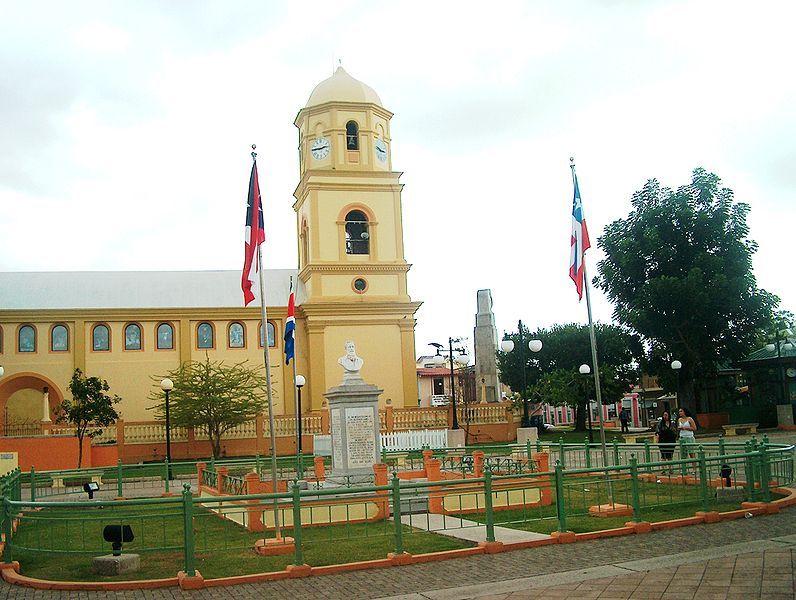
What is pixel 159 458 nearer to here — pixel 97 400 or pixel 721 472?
pixel 97 400

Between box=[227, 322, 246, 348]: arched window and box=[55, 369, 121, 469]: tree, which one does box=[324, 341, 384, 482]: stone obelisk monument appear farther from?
box=[227, 322, 246, 348]: arched window

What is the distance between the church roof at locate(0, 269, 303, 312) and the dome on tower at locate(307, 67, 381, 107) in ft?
33.3

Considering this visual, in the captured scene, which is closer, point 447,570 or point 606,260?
point 447,570

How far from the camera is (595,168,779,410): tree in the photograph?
4344 cm

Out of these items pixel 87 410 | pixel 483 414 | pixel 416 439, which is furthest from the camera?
pixel 483 414

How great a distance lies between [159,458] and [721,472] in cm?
3011

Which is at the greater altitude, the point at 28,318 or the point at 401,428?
the point at 28,318

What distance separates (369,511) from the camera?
15750 mm

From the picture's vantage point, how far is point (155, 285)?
48.2 m

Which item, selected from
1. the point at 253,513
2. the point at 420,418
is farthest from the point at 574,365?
the point at 253,513

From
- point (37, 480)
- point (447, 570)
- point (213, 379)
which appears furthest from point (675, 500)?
point (213, 379)

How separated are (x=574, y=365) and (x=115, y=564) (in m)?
56.3

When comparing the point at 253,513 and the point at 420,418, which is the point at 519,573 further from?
the point at 420,418

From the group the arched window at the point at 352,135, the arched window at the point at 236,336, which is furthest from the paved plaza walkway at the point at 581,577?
the arched window at the point at 352,135
